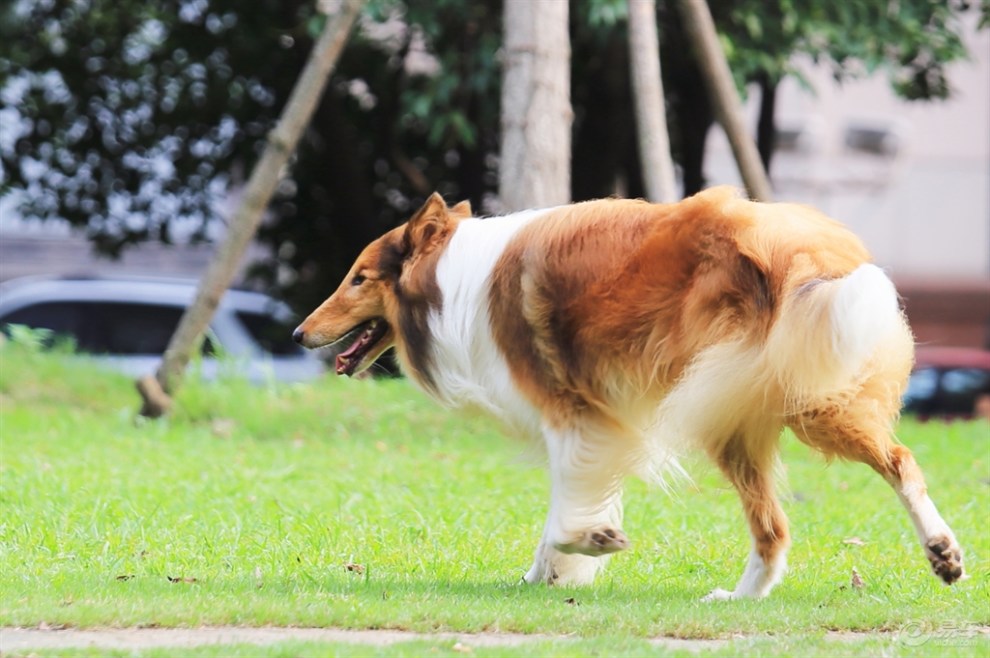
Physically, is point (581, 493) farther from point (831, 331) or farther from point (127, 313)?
point (127, 313)

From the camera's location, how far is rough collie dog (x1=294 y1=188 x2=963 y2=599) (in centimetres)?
544

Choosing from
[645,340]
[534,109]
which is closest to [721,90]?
[534,109]

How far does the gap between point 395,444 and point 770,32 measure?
5.38 m

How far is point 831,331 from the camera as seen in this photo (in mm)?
5242

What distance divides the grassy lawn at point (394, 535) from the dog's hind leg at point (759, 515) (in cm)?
10

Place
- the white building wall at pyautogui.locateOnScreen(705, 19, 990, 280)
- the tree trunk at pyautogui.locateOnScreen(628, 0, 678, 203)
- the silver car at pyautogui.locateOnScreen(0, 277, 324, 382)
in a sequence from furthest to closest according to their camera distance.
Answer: the white building wall at pyautogui.locateOnScreen(705, 19, 990, 280) < the silver car at pyautogui.locateOnScreen(0, 277, 324, 382) < the tree trunk at pyautogui.locateOnScreen(628, 0, 678, 203)

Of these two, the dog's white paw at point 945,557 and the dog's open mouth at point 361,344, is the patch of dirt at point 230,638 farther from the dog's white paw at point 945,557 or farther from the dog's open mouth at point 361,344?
the dog's open mouth at point 361,344

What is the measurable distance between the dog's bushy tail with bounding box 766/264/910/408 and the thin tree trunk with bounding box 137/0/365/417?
6.45 metres

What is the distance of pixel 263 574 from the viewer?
6.25 meters

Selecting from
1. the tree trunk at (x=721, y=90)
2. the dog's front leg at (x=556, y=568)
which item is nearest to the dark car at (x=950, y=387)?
the tree trunk at (x=721, y=90)

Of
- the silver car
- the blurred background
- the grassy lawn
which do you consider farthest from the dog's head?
the silver car

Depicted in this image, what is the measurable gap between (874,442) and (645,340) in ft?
3.13

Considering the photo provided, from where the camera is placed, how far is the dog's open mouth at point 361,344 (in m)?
6.80

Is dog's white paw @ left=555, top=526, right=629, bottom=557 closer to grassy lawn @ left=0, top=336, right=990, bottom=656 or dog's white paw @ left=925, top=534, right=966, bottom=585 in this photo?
grassy lawn @ left=0, top=336, right=990, bottom=656
